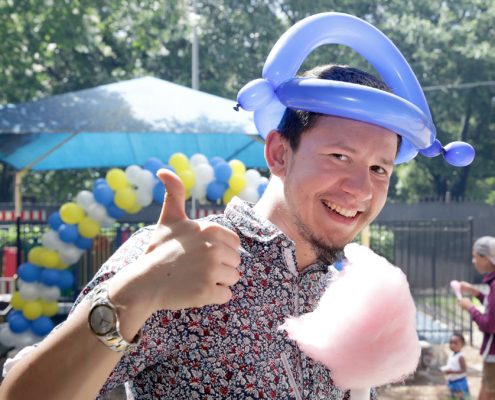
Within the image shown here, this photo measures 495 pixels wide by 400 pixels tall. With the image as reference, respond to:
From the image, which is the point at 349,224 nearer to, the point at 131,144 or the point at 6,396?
the point at 6,396

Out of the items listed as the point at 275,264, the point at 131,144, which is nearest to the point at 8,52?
the point at 131,144

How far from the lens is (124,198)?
602 centimetres

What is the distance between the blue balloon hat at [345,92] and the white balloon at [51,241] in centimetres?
517

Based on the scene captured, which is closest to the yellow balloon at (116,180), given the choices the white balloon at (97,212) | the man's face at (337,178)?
the white balloon at (97,212)

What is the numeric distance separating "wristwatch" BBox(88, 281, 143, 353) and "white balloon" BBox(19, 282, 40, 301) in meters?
5.64

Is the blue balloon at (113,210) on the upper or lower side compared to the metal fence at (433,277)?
upper

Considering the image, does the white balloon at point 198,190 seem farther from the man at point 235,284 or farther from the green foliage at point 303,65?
the green foliage at point 303,65

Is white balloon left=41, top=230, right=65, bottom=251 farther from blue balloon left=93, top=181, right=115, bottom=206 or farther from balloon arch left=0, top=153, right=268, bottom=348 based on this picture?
blue balloon left=93, top=181, right=115, bottom=206

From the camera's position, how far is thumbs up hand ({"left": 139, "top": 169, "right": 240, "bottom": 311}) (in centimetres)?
88

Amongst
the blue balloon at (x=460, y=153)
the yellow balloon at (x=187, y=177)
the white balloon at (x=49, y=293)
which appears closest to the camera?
the blue balloon at (x=460, y=153)

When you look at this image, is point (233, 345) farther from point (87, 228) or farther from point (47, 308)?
point (47, 308)

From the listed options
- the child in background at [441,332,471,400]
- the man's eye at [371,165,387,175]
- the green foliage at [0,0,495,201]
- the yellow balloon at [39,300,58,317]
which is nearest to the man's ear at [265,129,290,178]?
the man's eye at [371,165,387,175]

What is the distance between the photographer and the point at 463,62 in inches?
745

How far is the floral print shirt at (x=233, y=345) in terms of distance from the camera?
1.09 metres
